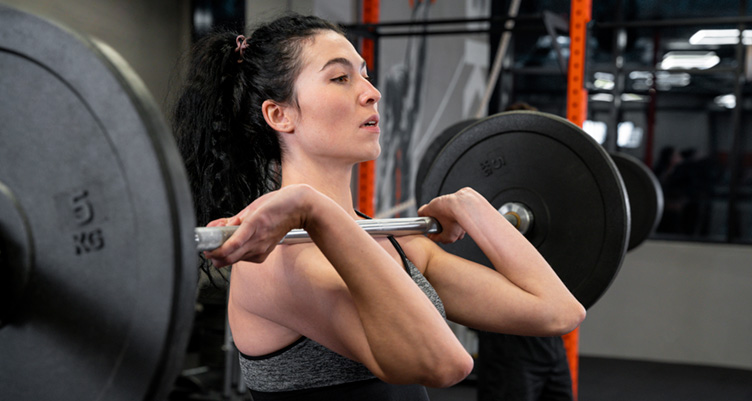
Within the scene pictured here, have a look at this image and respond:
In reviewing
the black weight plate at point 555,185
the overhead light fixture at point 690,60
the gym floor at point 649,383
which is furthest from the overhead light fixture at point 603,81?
the black weight plate at point 555,185

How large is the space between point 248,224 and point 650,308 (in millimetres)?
5769

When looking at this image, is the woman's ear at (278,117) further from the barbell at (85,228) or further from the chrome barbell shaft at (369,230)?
the barbell at (85,228)

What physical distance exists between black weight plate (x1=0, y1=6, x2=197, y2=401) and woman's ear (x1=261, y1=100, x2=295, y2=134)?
697mm

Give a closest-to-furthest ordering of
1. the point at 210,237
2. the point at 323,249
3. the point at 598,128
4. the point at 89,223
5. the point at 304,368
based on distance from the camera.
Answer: the point at 89,223, the point at 210,237, the point at 323,249, the point at 304,368, the point at 598,128

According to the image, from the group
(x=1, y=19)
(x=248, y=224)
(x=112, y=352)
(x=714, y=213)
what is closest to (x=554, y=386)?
(x=248, y=224)

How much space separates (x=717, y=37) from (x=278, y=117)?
19.2 feet

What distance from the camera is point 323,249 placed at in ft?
3.38

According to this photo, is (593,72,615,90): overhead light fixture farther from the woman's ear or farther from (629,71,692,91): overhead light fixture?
the woman's ear

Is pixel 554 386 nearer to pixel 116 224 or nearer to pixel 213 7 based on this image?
pixel 116 224

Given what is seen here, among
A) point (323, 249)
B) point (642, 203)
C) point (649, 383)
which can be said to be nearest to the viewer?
point (323, 249)

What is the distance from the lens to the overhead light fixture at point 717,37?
19.5 ft

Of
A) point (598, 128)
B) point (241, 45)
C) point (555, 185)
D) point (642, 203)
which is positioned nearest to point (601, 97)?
point (598, 128)

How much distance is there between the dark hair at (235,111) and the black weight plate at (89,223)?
0.67m

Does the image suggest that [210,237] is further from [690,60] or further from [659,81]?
[690,60]
